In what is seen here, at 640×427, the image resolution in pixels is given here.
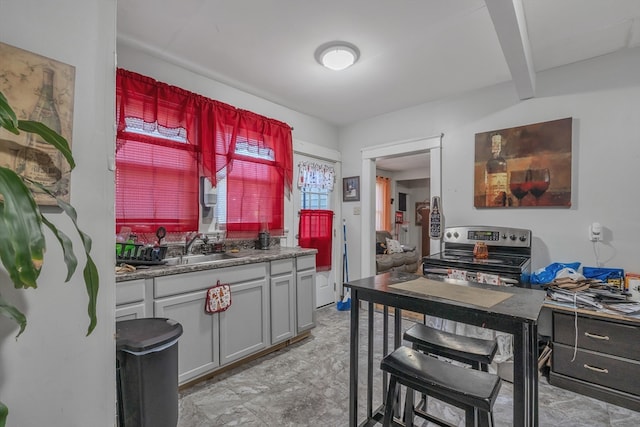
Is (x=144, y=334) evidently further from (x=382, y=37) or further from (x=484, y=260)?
(x=484, y=260)

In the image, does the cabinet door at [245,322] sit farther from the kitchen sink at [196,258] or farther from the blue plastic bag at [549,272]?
the blue plastic bag at [549,272]

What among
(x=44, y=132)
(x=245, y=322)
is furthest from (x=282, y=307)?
(x=44, y=132)

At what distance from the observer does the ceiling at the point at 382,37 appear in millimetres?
1889

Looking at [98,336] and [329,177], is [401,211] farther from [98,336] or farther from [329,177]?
[98,336]

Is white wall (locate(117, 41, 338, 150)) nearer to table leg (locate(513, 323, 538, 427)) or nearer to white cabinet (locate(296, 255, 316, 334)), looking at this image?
white cabinet (locate(296, 255, 316, 334))

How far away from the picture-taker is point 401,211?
822cm

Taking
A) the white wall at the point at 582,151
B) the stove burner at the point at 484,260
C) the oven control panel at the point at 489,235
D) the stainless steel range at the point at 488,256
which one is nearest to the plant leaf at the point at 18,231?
the stainless steel range at the point at 488,256

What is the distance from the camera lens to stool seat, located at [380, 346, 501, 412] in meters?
1.07

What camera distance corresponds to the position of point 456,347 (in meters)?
1.48

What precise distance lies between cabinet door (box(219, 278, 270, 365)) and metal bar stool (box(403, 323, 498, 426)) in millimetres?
1338

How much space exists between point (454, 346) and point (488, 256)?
1.63 meters

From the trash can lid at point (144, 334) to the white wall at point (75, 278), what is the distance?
0.15 metres

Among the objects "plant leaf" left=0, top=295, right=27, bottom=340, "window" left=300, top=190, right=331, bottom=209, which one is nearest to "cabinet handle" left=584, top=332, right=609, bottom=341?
"window" left=300, top=190, right=331, bottom=209

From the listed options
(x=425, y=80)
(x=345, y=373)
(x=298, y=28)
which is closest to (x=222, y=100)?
(x=298, y=28)
